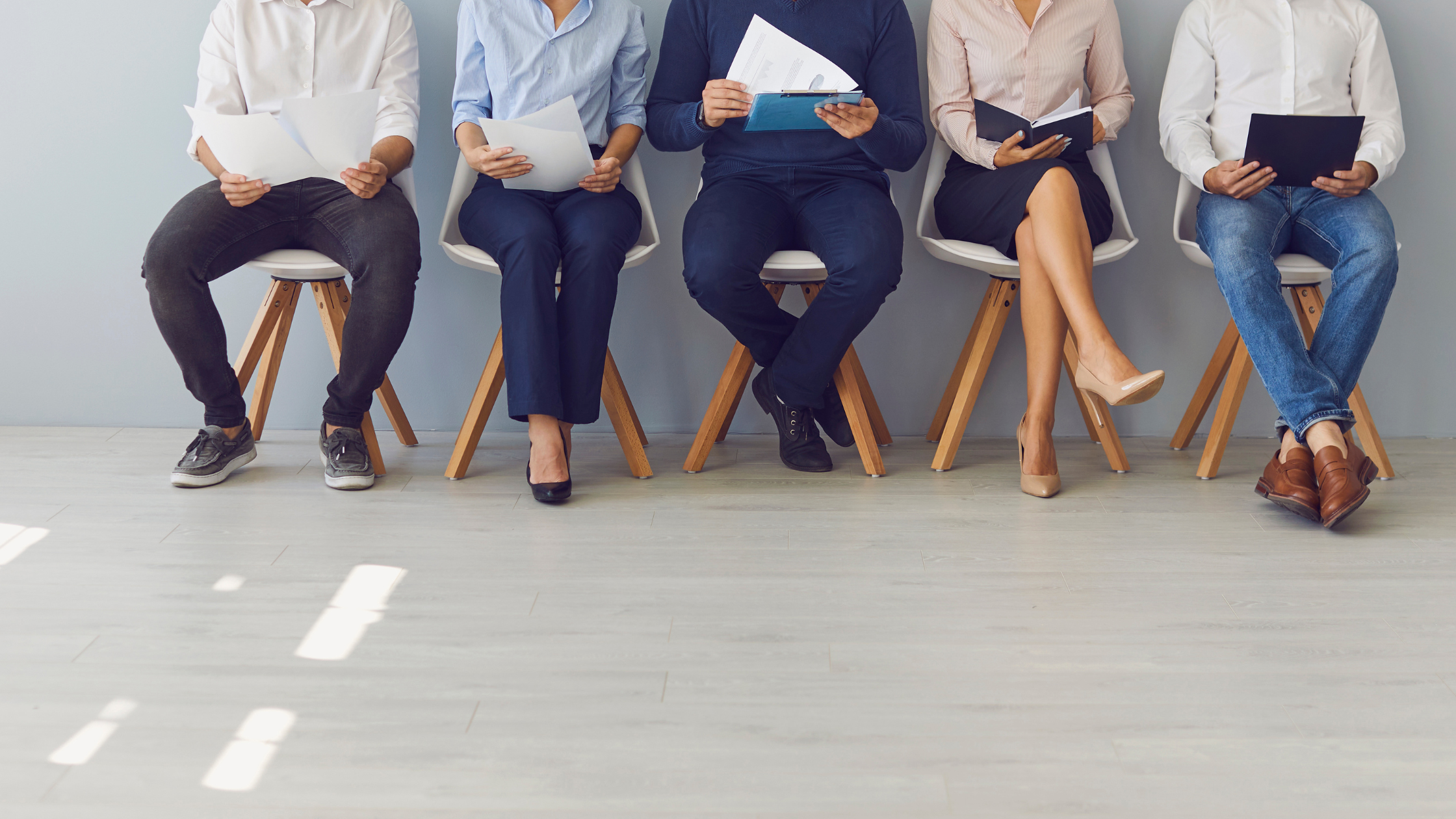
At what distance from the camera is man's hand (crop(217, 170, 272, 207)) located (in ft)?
7.79

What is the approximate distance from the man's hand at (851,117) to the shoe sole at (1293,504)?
3.79 feet

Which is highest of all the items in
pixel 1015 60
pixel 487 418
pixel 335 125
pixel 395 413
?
pixel 1015 60

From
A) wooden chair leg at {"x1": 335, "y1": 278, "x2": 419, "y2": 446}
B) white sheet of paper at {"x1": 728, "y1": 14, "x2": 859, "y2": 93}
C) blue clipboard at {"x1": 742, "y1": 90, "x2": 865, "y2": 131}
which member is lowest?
wooden chair leg at {"x1": 335, "y1": 278, "x2": 419, "y2": 446}

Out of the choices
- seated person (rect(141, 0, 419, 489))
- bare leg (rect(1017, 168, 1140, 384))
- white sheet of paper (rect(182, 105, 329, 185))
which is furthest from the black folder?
white sheet of paper (rect(182, 105, 329, 185))

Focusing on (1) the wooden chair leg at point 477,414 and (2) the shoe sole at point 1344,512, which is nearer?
(2) the shoe sole at point 1344,512

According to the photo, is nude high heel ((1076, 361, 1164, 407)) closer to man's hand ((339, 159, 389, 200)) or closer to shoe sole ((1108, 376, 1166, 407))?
shoe sole ((1108, 376, 1166, 407))

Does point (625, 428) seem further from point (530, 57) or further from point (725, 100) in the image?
point (530, 57)

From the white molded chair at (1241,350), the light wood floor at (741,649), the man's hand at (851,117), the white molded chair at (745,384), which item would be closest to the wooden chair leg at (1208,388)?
the white molded chair at (1241,350)

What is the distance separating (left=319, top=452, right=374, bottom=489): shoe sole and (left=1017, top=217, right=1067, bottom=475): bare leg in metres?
1.51

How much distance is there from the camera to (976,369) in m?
2.67

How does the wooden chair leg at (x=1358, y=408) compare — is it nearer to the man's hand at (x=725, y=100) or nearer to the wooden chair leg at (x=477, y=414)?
the man's hand at (x=725, y=100)

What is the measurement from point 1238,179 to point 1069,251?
463mm

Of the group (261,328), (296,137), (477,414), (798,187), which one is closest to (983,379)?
(798,187)

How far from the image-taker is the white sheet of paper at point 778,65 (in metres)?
2.29
